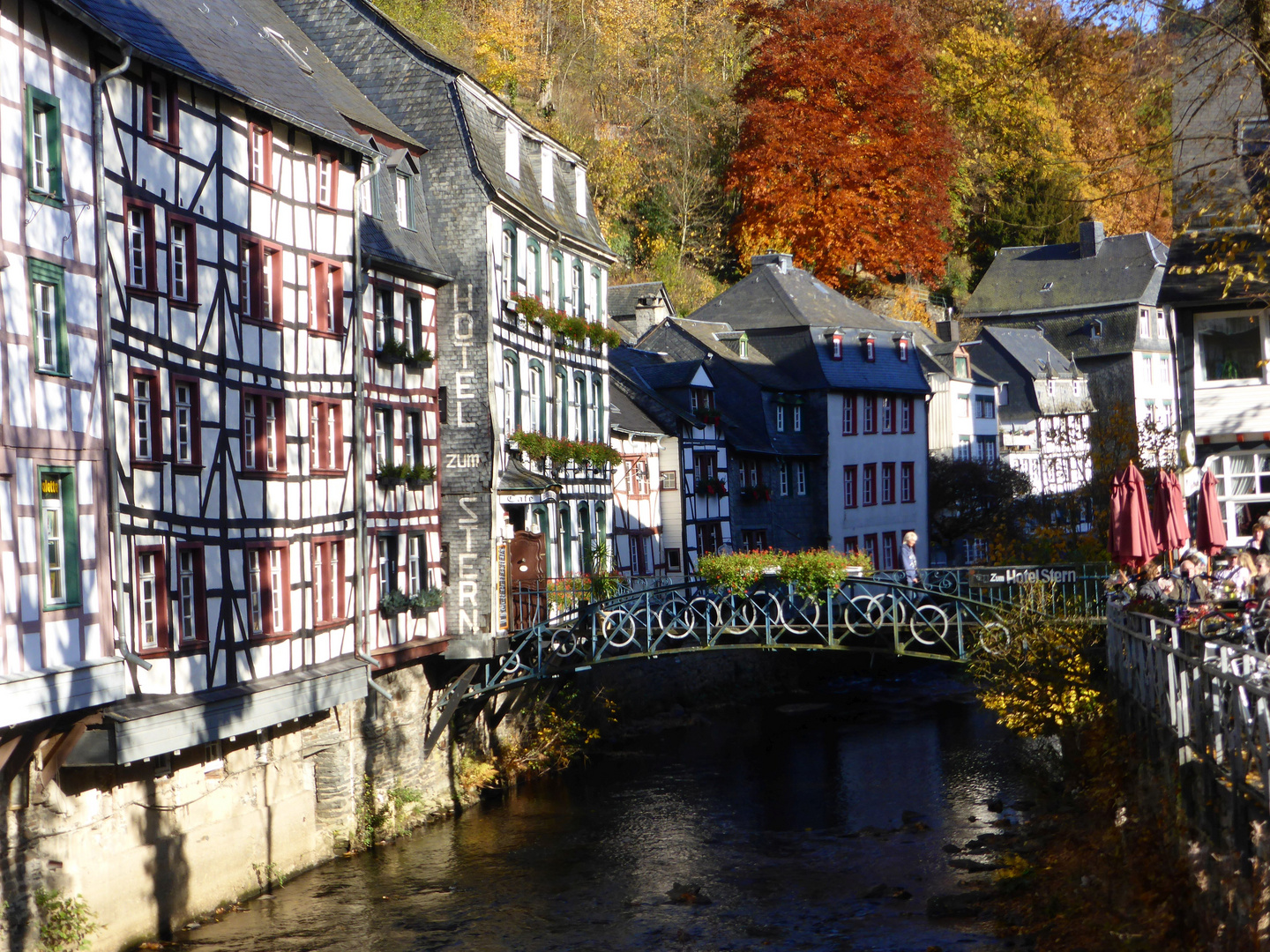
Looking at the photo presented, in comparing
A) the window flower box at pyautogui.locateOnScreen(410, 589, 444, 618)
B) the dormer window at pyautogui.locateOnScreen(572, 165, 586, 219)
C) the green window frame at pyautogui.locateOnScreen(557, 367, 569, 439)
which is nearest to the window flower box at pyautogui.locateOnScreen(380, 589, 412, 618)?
the window flower box at pyautogui.locateOnScreen(410, 589, 444, 618)

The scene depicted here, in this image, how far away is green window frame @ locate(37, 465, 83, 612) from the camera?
51.0 feet

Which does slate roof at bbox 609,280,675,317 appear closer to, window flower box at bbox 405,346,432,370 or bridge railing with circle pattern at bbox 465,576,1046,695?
bridge railing with circle pattern at bbox 465,576,1046,695

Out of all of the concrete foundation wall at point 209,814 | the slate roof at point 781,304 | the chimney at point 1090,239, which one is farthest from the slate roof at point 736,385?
the chimney at point 1090,239

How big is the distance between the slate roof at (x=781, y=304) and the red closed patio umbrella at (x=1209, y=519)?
95.1ft

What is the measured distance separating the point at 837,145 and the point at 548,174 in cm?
2753

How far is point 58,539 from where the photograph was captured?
625 inches

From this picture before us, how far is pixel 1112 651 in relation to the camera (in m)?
21.6

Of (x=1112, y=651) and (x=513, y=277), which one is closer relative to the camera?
(x=1112, y=651)

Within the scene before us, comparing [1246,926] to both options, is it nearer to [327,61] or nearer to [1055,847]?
[1055,847]

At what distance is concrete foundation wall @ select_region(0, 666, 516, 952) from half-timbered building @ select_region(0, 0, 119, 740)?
1.15 metres

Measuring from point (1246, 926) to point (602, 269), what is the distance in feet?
82.0

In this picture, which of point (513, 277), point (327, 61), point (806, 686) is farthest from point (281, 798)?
point (806, 686)

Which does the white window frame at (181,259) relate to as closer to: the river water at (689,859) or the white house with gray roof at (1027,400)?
the river water at (689,859)

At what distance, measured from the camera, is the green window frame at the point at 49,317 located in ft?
51.4
